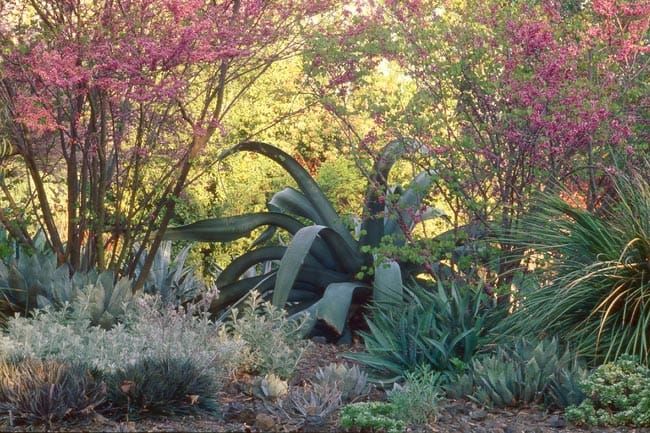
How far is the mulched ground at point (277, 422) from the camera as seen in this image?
5.39m

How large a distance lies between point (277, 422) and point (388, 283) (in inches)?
146

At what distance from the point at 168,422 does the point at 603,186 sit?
5204 millimetres

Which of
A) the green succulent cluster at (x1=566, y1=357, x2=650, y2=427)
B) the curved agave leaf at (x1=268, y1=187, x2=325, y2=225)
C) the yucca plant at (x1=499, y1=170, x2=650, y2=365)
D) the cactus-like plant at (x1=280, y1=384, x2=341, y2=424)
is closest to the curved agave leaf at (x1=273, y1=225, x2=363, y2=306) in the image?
the curved agave leaf at (x1=268, y1=187, x2=325, y2=225)

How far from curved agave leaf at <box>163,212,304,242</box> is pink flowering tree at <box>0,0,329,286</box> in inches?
16.3

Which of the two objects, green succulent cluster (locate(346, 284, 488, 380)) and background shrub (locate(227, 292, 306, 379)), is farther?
green succulent cluster (locate(346, 284, 488, 380))

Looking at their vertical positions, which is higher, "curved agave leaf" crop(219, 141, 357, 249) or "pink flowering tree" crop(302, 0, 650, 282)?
"pink flowering tree" crop(302, 0, 650, 282)

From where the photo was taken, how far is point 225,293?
1031cm

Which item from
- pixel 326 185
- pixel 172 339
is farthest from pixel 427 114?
pixel 326 185

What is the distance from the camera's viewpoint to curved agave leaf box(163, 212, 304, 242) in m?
10.7

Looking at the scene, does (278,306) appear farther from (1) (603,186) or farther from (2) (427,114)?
(1) (603,186)

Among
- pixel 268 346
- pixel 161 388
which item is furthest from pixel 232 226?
pixel 161 388

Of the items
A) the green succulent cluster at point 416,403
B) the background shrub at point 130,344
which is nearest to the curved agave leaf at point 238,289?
the background shrub at point 130,344

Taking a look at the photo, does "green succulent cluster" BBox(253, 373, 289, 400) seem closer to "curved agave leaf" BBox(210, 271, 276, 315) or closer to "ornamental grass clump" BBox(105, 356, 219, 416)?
"ornamental grass clump" BBox(105, 356, 219, 416)

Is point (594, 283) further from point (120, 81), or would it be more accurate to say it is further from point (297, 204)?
point (297, 204)
